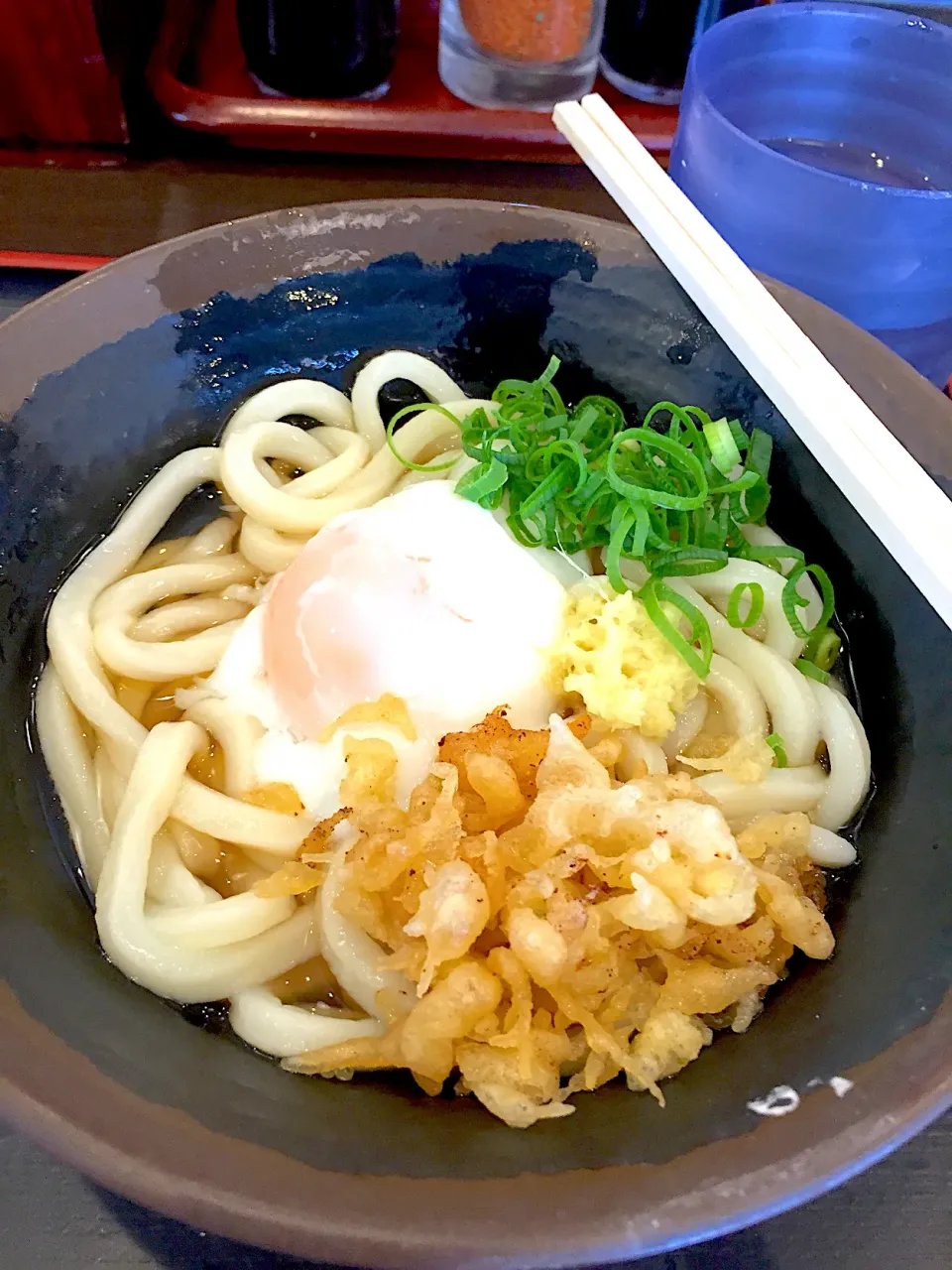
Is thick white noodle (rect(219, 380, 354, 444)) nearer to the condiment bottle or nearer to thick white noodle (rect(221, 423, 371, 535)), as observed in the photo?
thick white noodle (rect(221, 423, 371, 535))

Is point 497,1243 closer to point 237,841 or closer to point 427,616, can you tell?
point 237,841

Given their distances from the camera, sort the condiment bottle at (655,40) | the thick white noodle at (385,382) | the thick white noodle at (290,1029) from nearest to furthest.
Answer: the thick white noodle at (290,1029)
the thick white noodle at (385,382)
the condiment bottle at (655,40)

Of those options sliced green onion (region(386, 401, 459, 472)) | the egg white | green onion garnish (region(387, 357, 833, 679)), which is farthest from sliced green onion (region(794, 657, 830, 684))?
sliced green onion (region(386, 401, 459, 472))

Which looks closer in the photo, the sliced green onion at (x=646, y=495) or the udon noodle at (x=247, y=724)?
the udon noodle at (x=247, y=724)

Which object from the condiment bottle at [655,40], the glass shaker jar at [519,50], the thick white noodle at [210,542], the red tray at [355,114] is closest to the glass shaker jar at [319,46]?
the red tray at [355,114]

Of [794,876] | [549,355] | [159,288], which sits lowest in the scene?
[794,876]

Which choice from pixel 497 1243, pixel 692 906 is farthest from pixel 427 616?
pixel 497 1243

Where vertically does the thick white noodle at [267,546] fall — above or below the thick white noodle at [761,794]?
above

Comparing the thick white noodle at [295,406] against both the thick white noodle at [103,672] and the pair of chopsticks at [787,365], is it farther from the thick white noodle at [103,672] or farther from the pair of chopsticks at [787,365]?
the pair of chopsticks at [787,365]
